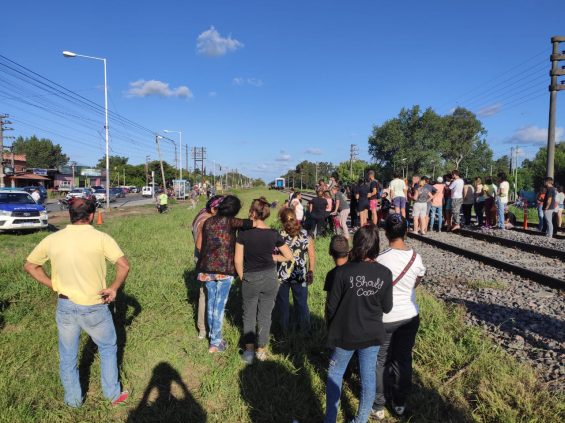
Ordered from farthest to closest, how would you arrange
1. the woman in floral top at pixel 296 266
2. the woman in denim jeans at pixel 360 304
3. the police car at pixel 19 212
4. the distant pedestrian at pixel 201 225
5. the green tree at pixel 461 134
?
1. the green tree at pixel 461 134
2. the police car at pixel 19 212
3. the woman in floral top at pixel 296 266
4. the distant pedestrian at pixel 201 225
5. the woman in denim jeans at pixel 360 304

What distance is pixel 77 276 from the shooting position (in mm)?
3268

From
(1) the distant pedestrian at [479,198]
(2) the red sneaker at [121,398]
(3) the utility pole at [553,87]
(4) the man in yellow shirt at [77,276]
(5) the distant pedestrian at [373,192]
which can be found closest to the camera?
(4) the man in yellow shirt at [77,276]

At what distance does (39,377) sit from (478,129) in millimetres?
100257

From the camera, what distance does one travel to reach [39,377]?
4039 millimetres

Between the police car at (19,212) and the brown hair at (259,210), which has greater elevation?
the brown hair at (259,210)

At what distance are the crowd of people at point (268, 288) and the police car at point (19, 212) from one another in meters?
14.2

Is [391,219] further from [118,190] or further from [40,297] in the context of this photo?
[118,190]

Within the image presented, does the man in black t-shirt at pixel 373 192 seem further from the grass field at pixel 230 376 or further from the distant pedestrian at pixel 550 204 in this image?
the grass field at pixel 230 376

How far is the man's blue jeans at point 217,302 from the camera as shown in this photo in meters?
4.41

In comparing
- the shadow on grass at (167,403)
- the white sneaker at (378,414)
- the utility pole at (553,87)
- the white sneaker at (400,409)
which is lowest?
the shadow on grass at (167,403)

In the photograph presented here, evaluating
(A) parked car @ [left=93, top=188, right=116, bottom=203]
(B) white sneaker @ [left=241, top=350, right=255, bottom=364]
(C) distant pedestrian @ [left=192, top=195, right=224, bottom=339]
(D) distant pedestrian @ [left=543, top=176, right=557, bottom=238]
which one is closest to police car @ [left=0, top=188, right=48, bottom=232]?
(C) distant pedestrian @ [left=192, top=195, right=224, bottom=339]

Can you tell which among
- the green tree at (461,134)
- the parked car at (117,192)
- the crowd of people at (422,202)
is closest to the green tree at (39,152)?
the parked car at (117,192)

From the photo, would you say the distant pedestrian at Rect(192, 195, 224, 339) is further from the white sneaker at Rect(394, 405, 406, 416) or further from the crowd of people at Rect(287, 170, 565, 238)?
the crowd of people at Rect(287, 170, 565, 238)

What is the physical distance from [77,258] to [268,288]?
6.23 ft
